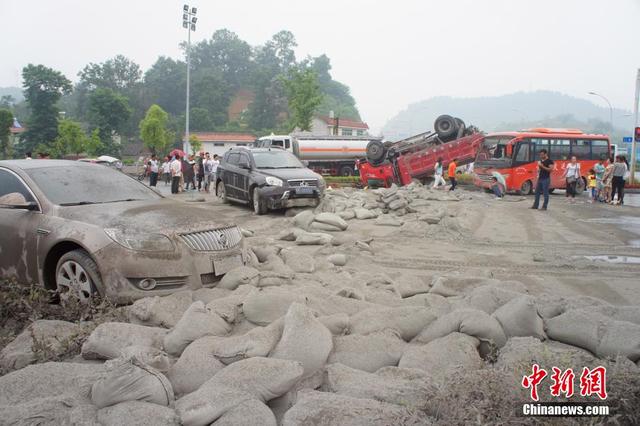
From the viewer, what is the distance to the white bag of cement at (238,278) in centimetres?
502

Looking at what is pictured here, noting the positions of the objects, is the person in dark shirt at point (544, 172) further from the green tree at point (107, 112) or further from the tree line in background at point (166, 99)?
the green tree at point (107, 112)

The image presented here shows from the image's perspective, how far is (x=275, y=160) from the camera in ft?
47.7

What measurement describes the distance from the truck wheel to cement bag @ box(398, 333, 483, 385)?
107 ft

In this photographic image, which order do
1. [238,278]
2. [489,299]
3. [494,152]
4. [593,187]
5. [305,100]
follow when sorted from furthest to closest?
[305,100]
[494,152]
[593,187]
[238,278]
[489,299]

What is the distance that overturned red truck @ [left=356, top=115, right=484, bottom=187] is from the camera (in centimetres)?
2403

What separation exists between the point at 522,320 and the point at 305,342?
4.98ft

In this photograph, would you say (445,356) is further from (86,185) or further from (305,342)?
(86,185)

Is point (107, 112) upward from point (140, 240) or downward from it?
upward

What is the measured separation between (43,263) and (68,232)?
1.53ft

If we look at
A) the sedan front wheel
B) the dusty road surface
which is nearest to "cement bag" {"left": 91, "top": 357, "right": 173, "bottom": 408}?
the dusty road surface

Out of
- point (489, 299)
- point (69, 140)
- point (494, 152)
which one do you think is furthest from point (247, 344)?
point (69, 140)

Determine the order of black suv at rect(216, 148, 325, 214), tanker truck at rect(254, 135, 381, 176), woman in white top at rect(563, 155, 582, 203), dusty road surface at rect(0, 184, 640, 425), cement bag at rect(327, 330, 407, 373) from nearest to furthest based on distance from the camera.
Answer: dusty road surface at rect(0, 184, 640, 425), cement bag at rect(327, 330, 407, 373), black suv at rect(216, 148, 325, 214), woman in white top at rect(563, 155, 582, 203), tanker truck at rect(254, 135, 381, 176)

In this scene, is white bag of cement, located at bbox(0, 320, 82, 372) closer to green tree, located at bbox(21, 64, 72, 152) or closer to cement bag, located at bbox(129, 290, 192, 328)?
cement bag, located at bbox(129, 290, 192, 328)

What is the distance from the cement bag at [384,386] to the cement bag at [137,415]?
0.89 metres
